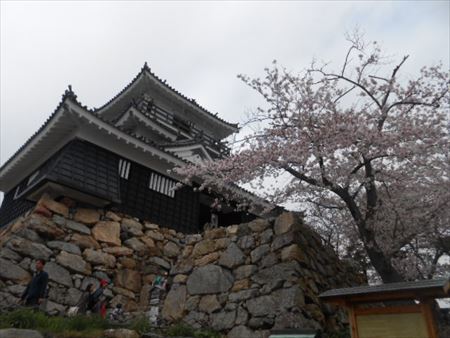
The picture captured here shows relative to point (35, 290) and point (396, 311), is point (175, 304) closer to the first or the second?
point (35, 290)

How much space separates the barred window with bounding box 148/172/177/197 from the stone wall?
3.97 feet

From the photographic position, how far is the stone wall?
654 cm

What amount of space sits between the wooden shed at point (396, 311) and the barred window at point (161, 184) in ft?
24.5

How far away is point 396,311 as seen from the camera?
4152 mm

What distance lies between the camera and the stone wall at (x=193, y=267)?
654cm

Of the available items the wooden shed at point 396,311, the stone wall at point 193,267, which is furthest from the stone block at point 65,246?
the wooden shed at point 396,311

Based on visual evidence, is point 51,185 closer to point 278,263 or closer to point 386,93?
point 278,263

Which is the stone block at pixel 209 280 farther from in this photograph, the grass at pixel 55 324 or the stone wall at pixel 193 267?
the grass at pixel 55 324

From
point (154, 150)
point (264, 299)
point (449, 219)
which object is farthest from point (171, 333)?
point (449, 219)

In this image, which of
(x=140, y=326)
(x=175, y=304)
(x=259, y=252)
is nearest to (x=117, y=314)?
(x=175, y=304)

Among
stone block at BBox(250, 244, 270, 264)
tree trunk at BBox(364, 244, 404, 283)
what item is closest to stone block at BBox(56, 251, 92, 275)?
stone block at BBox(250, 244, 270, 264)

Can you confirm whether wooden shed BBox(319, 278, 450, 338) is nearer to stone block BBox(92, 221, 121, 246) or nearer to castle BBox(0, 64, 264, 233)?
stone block BBox(92, 221, 121, 246)

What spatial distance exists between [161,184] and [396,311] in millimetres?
8319

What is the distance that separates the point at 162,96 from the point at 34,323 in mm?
13641
